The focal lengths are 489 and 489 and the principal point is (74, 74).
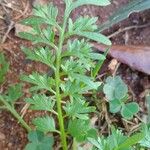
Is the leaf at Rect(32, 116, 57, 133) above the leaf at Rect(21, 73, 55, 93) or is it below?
below

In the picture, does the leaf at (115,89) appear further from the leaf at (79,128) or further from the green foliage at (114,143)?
the green foliage at (114,143)

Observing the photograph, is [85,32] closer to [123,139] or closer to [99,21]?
[123,139]

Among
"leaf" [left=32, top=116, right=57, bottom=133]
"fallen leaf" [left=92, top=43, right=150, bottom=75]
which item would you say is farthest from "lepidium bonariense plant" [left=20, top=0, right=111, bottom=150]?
"fallen leaf" [left=92, top=43, right=150, bottom=75]

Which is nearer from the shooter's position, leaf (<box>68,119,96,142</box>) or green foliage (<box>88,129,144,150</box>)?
green foliage (<box>88,129,144,150</box>)

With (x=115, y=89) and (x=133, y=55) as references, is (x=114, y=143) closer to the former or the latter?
(x=115, y=89)

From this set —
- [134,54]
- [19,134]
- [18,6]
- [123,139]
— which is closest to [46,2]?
[18,6]

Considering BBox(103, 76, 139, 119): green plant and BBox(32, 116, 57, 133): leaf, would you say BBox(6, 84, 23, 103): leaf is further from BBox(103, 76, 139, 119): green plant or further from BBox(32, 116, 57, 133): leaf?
BBox(103, 76, 139, 119): green plant

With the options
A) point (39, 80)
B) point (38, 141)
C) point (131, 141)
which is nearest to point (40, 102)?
point (39, 80)
